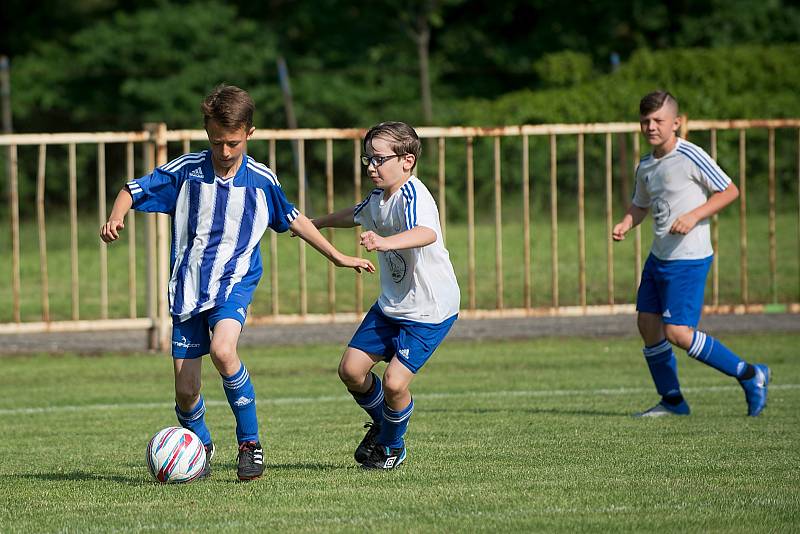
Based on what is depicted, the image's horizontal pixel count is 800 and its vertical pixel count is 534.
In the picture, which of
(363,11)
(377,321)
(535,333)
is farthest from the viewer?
(363,11)

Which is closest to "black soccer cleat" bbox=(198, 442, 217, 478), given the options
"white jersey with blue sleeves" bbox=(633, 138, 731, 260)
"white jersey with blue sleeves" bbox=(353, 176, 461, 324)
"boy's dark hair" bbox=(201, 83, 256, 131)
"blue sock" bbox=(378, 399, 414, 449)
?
"blue sock" bbox=(378, 399, 414, 449)

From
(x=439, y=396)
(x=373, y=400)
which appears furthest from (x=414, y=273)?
(x=439, y=396)

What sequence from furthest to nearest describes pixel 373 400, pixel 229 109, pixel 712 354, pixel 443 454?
pixel 712 354 → pixel 443 454 → pixel 373 400 → pixel 229 109

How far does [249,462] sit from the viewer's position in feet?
19.0

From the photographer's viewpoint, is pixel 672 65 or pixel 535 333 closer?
pixel 535 333

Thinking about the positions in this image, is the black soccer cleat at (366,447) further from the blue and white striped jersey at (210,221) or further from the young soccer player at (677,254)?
the young soccer player at (677,254)

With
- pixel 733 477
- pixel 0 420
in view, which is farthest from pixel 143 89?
pixel 733 477

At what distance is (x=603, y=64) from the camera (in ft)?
92.4

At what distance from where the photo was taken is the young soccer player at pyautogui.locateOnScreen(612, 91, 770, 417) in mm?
7891

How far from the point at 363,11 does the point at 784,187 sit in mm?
11252

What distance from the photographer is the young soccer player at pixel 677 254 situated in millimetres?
7891

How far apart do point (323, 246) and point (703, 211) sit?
2.78 m

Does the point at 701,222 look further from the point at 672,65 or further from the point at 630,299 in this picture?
the point at 672,65

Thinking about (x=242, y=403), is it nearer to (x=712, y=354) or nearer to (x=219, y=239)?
(x=219, y=239)
